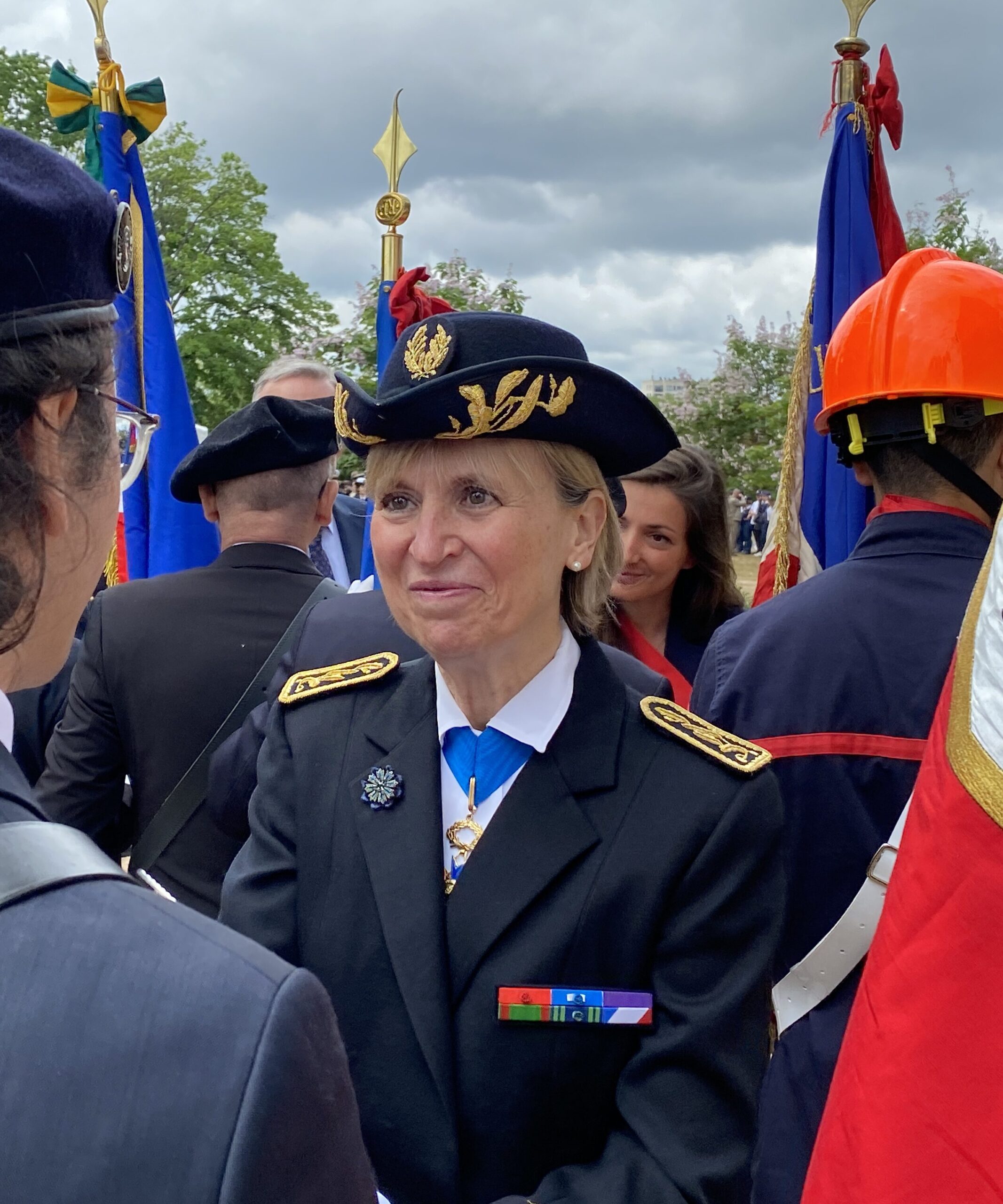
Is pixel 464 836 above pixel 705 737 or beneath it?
beneath

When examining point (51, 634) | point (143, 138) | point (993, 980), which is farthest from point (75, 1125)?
point (143, 138)

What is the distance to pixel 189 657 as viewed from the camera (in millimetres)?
3025

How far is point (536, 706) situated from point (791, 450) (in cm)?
273

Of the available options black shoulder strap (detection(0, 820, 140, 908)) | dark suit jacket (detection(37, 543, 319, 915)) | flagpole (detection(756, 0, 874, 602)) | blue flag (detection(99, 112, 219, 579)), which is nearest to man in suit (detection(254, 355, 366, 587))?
blue flag (detection(99, 112, 219, 579))

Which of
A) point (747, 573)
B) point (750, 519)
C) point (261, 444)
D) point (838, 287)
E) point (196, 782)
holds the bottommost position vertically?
point (747, 573)

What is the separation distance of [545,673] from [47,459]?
1194mm

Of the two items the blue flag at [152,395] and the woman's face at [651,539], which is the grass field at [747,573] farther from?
the woman's face at [651,539]

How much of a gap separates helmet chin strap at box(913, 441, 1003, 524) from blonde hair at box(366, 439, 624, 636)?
2.46 feet

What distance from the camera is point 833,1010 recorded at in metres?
2.17

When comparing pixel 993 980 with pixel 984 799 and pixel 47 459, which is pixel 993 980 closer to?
pixel 984 799

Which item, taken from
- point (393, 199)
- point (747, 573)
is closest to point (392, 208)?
point (393, 199)

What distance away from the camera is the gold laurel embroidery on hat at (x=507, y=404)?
1864 mm

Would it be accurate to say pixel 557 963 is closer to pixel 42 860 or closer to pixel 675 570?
pixel 42 860

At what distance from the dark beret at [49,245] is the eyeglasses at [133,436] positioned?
278 mm
